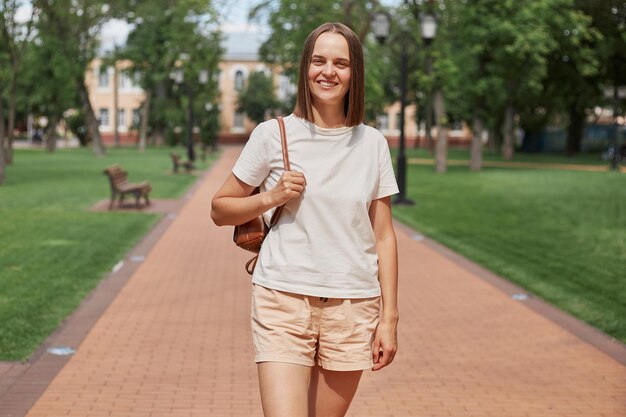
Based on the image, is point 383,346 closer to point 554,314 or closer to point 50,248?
point 554,314

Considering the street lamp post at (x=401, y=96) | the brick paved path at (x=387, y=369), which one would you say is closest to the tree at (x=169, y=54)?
the street lamp post at (x=401, y=96)

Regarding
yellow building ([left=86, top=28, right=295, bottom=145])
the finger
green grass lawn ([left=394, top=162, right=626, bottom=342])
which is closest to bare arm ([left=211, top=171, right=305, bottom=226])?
the finger

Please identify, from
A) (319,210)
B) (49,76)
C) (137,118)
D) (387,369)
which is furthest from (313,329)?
(137,118)

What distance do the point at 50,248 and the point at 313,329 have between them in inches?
421

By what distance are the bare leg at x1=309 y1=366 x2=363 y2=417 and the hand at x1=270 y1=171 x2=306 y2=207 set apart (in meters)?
0.62

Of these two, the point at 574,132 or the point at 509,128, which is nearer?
the point at 509,128

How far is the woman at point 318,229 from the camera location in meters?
3.20

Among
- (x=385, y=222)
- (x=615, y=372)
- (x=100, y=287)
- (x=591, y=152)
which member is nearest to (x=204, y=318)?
(x=100, y=287)

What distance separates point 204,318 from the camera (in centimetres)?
857

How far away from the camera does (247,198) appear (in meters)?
3.23

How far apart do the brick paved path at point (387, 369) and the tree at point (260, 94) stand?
7355cm

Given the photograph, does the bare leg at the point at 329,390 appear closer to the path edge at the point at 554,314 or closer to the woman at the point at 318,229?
the woman at the point at 318,229

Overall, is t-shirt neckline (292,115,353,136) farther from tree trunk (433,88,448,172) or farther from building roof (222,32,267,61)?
building roof (222,32,267,61)

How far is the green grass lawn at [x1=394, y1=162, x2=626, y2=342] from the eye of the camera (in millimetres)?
10130
